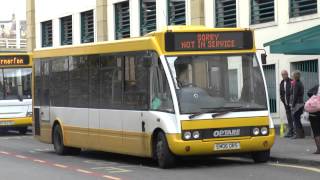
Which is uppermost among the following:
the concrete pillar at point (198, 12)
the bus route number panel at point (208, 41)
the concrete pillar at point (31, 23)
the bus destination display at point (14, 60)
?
the concrete pillar at point (31, 23)

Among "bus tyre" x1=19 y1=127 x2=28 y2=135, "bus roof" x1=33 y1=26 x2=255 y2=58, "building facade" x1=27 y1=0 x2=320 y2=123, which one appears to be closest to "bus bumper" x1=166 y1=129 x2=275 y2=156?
"bus roof" x1=33 y1=26 x2=255 y2=58

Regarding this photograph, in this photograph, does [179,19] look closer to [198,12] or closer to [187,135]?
[198,12]

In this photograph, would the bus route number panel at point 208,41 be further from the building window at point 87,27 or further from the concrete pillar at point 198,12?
the building window at point 87,27

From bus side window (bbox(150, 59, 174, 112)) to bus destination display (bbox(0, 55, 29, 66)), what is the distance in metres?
13.6

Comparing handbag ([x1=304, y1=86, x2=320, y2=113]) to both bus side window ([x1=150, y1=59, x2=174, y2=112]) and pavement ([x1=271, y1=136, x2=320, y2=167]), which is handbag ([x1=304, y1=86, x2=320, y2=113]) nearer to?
pavement ([x1=271, y1=136, x2=320, y2=167])

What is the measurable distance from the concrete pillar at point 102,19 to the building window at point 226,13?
833cm

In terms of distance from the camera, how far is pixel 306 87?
21312mm

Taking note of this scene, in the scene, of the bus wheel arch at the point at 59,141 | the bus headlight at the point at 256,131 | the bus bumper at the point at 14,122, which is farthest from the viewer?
the bus bumper at the point at 14,122

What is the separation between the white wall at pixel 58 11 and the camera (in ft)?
113

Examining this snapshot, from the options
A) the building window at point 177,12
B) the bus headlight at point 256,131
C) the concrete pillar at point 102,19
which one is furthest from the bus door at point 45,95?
the concrete pillar at point 102,19

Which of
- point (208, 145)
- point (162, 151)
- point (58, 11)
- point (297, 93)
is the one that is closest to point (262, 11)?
point (297, 93)

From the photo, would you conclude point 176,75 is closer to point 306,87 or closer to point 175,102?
point 175,102

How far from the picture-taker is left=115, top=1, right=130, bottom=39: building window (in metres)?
31.3

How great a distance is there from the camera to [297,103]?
18.8 metres
